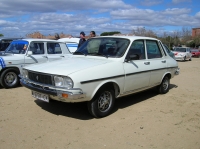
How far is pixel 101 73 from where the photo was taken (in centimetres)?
451

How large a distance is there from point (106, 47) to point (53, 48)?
12.2ft

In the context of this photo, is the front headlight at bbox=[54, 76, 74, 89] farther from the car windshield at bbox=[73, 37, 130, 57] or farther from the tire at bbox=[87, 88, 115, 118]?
the car windshield at bbox=[73, 37, 130, 57]

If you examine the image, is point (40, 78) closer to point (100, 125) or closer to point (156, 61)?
point (100, 125)

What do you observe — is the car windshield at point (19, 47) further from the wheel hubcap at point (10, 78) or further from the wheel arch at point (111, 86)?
the wheel arch at point (111, 86)

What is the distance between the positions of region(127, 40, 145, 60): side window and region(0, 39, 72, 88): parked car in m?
3.84

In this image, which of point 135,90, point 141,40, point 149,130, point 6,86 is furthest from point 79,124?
point 6,86

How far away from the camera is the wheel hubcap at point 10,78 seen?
7387 millimetres

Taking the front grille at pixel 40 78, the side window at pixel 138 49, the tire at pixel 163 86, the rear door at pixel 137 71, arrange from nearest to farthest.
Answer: the front grille at pixel 40 78 → the rear door at pixel 137 71 → the side window at pixel 138 49 → the tire at pixel 163 86

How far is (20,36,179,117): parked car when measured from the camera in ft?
13.7

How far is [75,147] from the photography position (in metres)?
3.52

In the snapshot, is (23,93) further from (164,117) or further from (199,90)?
(199,90)

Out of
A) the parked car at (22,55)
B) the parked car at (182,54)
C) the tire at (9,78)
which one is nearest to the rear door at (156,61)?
the parked car at (22,55)

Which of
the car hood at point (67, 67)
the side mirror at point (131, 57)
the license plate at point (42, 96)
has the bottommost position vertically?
the license plate at point (42, 96)

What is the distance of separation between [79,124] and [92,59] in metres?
1.61
